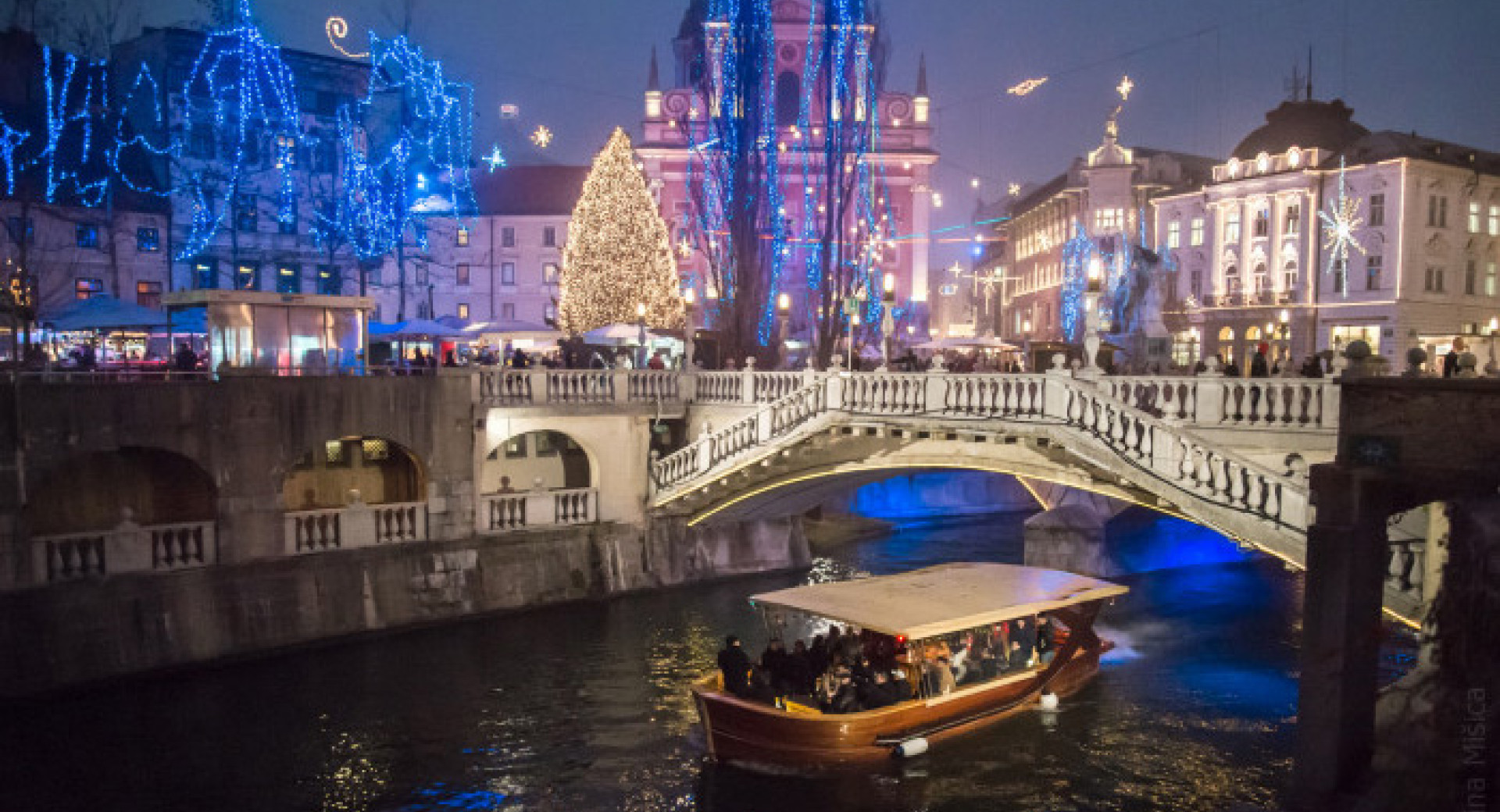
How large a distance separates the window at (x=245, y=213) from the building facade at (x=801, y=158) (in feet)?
70.3

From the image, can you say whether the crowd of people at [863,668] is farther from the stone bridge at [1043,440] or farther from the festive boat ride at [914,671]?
the stone bridge at [1043,440]

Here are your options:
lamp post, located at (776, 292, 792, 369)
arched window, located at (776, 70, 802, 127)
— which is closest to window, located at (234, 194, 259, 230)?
lamp post, located at (776, 292, 792, 369)

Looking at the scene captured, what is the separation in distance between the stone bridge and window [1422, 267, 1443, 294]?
1280 inches

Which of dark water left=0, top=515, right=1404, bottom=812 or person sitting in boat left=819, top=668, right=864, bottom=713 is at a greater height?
person sitting in boat left=819, top=668, right=864, bottom=713

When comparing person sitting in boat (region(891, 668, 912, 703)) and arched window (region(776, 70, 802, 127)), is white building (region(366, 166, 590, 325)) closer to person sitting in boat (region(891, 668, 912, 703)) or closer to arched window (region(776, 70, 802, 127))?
arched window (region(776, 70, 802, 127))

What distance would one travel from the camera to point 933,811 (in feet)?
55.6

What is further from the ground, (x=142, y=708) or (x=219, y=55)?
(x=219, y=55)

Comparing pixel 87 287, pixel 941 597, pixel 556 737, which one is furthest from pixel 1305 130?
pixel 87 287

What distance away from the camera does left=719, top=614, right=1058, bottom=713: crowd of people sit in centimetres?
1819

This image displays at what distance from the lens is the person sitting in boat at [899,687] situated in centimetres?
1842

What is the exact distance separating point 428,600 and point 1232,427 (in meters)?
19.0

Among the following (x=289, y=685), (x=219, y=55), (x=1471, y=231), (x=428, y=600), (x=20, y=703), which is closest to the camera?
(x=20, y=703)

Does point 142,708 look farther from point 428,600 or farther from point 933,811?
point 933,811

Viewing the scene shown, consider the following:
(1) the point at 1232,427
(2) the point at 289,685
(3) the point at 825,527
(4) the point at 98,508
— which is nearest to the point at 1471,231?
(3) the point at 825,527
